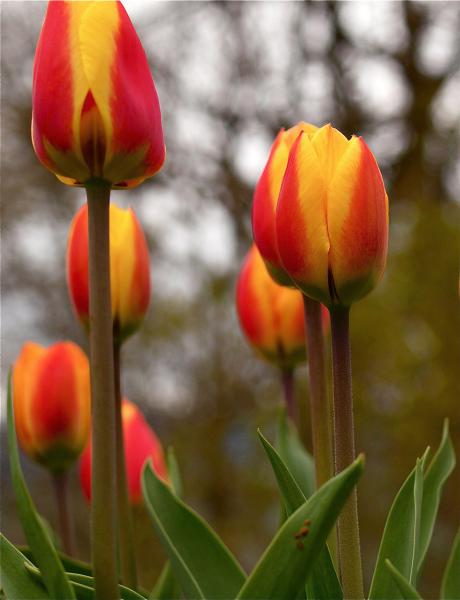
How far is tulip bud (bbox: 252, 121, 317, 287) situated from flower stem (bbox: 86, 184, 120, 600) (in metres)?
0.12

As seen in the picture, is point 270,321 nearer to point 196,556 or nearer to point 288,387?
point 288,387

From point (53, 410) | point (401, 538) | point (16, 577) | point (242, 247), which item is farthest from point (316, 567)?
point (242, 247)

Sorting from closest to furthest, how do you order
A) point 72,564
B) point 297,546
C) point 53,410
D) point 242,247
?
point 297,546 < point 72,564 < point 53,410 < point 242,247

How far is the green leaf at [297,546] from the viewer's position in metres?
0.43

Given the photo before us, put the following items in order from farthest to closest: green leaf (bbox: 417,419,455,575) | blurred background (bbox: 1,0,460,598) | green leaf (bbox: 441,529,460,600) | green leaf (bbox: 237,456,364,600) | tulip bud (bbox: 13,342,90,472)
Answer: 1. blurred background (bbox: 1,0,460,598)
2. tulip bud (bbox: 13,342,90,472)
3. green leaf (bbox: 417,419,455,575)
4. green leaf (bbox: 441,529,460,600)
5. green leaf (bbox: 237,456,364,600)

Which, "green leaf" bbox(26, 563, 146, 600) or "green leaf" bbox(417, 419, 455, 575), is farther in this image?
"green leaf" bbox(417, 419, 455, 575)

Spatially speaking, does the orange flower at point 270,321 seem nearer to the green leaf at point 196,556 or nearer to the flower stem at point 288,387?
the flower stem at point 288,387

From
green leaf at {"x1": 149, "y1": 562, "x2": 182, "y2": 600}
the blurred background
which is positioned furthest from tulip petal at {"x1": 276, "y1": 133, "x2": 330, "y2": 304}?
the blurred background

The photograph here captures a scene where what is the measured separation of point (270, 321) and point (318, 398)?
0.88ft

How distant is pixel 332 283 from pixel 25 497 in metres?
0.22

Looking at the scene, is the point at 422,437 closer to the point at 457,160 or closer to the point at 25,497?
the point at 457,160

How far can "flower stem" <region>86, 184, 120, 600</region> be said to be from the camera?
48cm

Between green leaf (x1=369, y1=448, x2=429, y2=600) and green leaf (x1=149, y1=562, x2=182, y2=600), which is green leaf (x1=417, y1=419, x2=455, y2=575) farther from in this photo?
green leaf (x1=149, y1=562, x2=182, y2=600)

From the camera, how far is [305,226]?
52 centimetres
